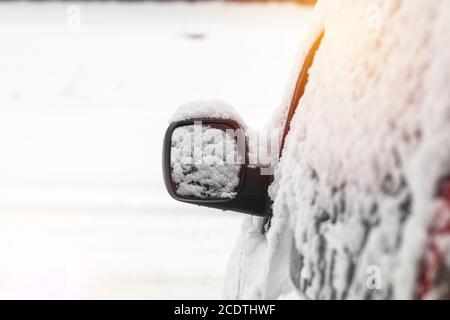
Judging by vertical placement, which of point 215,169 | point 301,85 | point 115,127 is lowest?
point 215,169

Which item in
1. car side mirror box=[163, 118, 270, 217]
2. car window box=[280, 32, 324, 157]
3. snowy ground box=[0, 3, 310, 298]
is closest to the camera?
car window box=[280, 32, 324, 157]

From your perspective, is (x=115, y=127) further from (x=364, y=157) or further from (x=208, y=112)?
(x=364, y=157)

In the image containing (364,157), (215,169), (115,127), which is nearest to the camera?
(364,157)

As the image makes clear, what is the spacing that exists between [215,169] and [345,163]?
2.11 feet

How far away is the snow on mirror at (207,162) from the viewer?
1.80 metres

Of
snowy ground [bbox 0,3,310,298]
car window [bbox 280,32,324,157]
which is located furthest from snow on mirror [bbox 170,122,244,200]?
snowy ground [bbox 0,3,310,298]

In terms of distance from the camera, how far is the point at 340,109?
132cm

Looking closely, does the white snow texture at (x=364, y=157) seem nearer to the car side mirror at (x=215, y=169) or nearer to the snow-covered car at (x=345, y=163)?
the snow-covered car at (x=345, y=163)

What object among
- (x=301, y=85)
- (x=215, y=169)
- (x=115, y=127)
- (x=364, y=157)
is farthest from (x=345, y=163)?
(x=115, y=127)

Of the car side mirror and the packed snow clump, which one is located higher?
the packed snow clump

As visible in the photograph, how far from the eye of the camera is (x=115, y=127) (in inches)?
488

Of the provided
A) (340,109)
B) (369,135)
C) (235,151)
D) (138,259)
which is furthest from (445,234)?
(138,259)

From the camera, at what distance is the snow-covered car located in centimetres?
100

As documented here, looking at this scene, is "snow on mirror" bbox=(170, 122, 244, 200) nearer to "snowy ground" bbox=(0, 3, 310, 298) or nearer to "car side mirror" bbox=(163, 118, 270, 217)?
"car side mirror" bbox=(163, 118, 270, 217)
